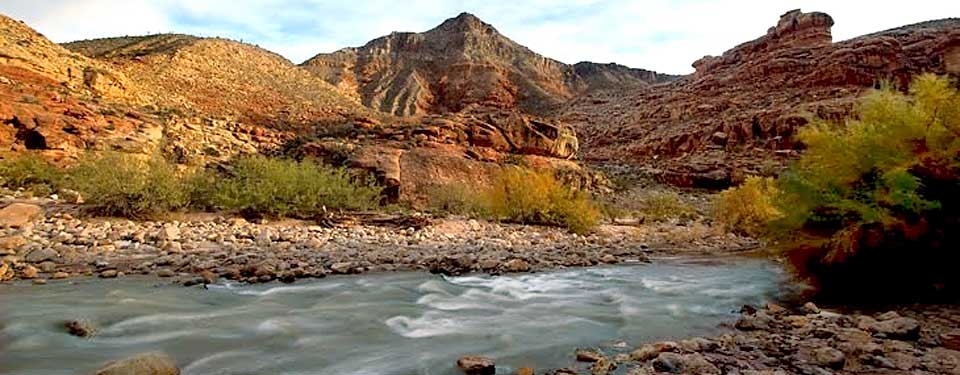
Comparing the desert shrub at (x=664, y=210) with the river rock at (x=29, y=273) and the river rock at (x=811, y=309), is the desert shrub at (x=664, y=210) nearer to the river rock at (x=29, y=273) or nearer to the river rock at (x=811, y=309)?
the river rock at (x=811, y=309)

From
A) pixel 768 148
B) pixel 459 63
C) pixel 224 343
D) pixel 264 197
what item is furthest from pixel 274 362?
pixel 459 63

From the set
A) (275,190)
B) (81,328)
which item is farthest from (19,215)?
(81,328)

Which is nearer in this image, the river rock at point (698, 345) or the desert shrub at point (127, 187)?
the river rock at point (698, 345)

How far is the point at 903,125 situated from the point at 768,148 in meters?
34.4

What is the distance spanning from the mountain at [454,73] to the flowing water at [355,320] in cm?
6068

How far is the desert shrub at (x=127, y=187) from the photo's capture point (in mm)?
11281

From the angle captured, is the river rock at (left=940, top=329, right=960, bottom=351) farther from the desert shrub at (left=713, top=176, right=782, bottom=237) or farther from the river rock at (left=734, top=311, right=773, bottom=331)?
the desert shrub at (left=713, top=176, right=782, bottom=237)

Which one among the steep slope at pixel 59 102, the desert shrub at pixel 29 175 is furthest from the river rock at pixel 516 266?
the steep slope at pixel 59 102

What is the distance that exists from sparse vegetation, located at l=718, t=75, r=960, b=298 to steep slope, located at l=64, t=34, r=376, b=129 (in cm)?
2749

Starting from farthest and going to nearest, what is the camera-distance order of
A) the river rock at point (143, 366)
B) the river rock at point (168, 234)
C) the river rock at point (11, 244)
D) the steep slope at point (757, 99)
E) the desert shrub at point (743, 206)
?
the steep slope at point (757, 99) → the desert shrub at point (743, 206) → the river rock at point (168, 234) → the river rock at point (11, 244) → the river rock at point (143, 366)

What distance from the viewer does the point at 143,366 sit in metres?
3.75

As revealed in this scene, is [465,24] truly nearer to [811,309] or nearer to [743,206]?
[743,206]

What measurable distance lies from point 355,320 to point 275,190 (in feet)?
27.4

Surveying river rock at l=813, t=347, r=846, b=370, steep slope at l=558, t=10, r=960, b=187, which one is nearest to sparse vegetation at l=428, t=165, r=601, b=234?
river rock at l=813, t=347, r=846, b=370
